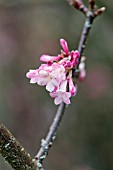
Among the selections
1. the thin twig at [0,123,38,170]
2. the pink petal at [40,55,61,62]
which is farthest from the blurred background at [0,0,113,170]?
the thin twig at [0,123,38,170]

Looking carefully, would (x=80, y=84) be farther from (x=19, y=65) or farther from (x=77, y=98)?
(x=19, y=65)

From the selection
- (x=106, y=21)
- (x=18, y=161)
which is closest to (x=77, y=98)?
(x=106, y=21)

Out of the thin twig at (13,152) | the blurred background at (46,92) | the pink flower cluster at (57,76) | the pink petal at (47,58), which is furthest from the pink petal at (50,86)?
the blurred background at (46,92)

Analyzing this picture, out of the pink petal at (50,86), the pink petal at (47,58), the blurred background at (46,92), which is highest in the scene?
the pink petal at (47,58)

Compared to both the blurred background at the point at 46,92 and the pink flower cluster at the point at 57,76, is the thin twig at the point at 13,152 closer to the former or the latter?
the pink flower cluster at the point at 57,76

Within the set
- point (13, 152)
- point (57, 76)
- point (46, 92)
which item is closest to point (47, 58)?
point (57, 76)

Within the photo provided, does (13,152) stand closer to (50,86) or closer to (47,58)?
(50,86)
